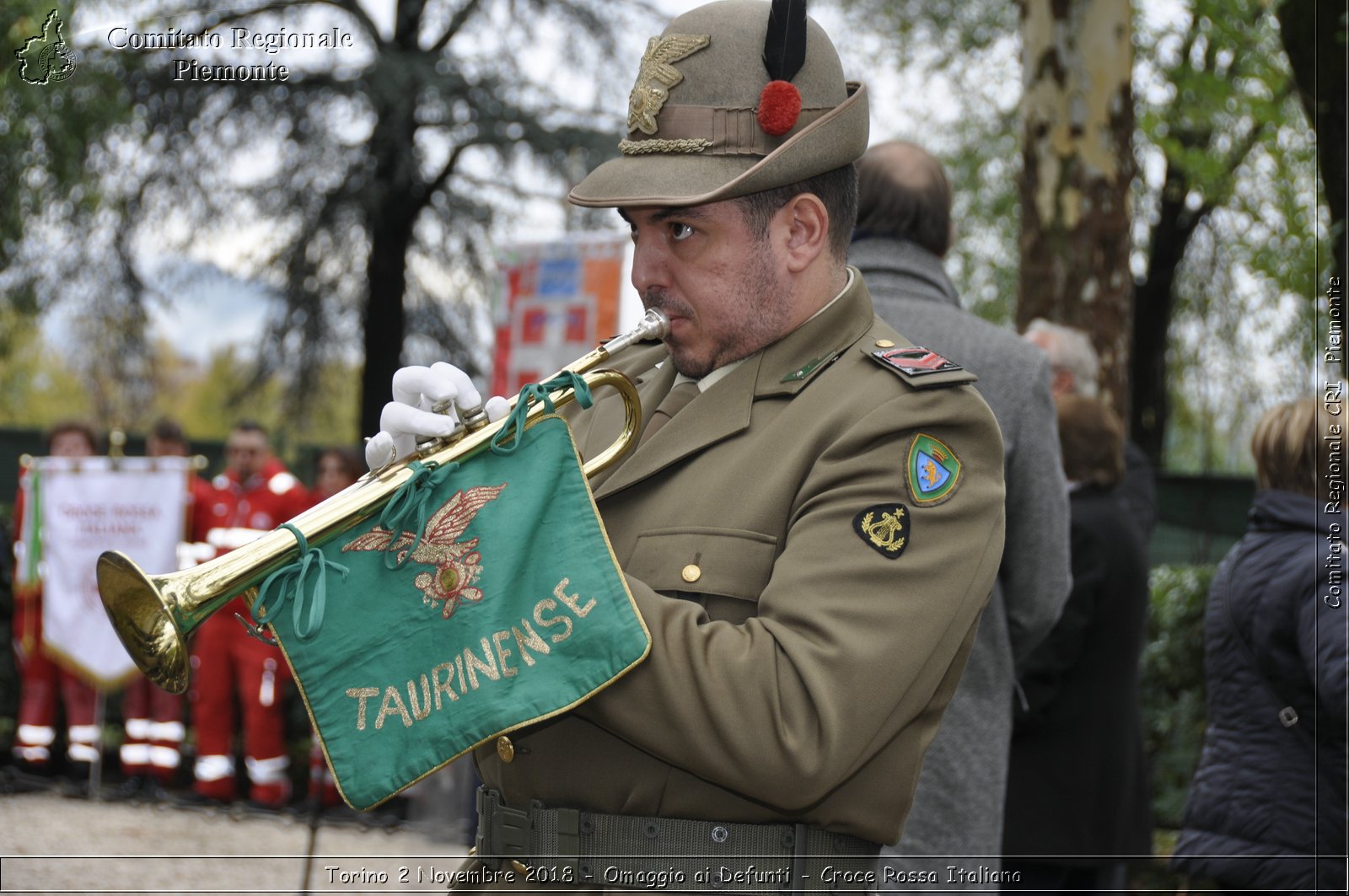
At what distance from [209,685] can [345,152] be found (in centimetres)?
867

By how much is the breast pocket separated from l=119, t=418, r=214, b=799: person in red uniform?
7.95 metres

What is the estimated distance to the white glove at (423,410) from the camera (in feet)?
7.07

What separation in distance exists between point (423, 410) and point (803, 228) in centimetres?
67

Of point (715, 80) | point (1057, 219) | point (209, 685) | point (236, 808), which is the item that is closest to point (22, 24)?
point (209, 685)

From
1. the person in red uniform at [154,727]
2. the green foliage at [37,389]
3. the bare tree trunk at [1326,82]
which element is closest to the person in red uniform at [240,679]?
the person in red uniform at [154,727]

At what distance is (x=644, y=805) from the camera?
83.2 inches

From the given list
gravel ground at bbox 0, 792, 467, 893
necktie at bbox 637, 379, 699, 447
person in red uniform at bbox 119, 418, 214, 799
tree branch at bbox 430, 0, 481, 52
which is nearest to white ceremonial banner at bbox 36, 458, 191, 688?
person in red uniform at bbox 119, 418, 214, 799

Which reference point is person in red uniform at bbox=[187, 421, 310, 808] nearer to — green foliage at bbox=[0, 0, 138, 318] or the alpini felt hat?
green foliage at bbox=[0, 0, 138, 318]

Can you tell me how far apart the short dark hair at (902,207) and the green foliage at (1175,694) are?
482 centimetres

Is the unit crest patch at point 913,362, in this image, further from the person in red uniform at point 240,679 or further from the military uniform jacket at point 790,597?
the person in red uniform at point 240,679

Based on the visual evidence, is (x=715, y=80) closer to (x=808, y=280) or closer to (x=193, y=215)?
(x=808, y=280)

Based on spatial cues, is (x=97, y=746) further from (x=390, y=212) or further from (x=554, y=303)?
(x=390, y=212)

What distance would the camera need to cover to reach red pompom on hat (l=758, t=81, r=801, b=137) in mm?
2205

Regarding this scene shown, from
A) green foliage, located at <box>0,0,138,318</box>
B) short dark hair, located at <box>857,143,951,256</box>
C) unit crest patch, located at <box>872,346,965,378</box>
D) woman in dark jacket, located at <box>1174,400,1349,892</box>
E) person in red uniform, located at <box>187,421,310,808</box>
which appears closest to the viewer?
unit crest patch, located at <box>872,346,965,378</box>
